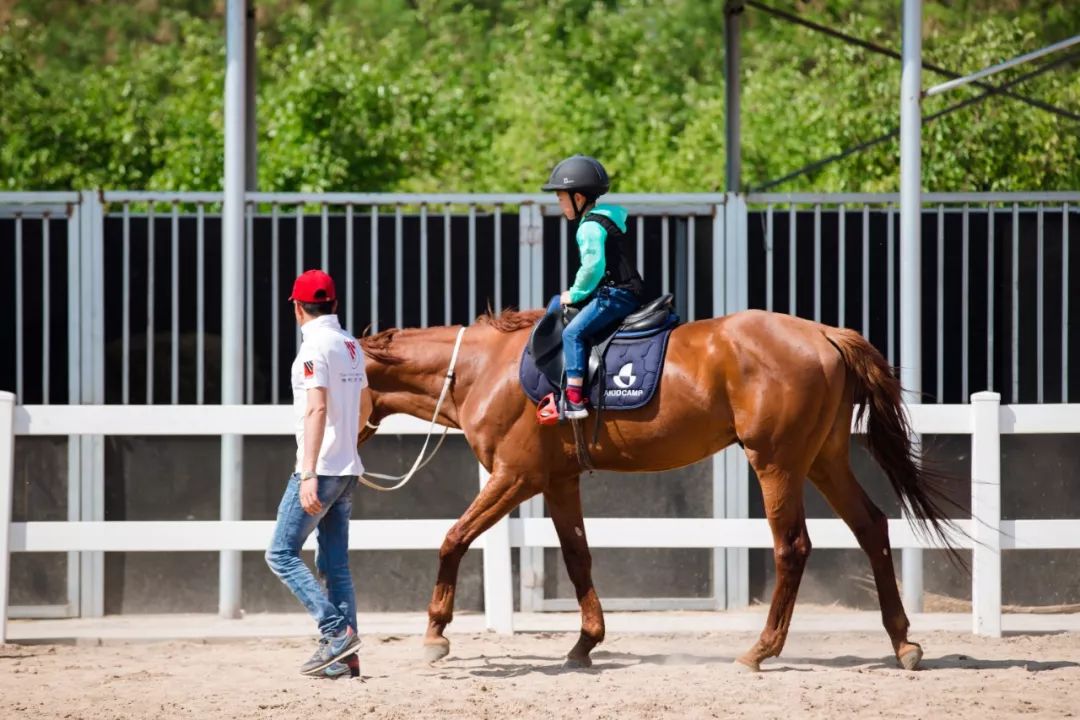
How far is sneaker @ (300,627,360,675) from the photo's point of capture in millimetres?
5957

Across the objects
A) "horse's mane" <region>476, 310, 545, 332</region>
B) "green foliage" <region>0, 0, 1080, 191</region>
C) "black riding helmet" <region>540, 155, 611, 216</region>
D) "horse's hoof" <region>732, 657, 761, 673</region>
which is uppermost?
"green foliage" <region>0, 0, 1080, 191</region>

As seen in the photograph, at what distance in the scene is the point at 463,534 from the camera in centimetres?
650

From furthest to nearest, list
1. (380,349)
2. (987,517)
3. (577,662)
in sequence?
(987,517) < (380,349) < (577,662)

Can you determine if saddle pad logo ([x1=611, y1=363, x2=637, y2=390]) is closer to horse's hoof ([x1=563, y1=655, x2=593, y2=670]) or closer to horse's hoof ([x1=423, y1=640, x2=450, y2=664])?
horse's hoof ([x1=563, y1=655, x2=593, y2=670])

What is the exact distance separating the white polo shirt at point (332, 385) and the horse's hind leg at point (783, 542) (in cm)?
187

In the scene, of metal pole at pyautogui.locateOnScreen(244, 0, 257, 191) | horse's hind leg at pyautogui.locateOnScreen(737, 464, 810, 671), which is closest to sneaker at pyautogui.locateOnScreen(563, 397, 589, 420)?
horse's hind leg at pyautogui.locateOnScreen(737, 464, 810, 671)

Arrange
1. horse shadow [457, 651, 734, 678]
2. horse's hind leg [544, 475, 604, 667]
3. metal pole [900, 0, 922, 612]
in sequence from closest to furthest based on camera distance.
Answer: horse shadow [457, 651, 734, 678]
horse's hind leg [544, 475, 604, 667]
metal pole [900, 0, 922, 612]

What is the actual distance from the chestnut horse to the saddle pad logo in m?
0.14

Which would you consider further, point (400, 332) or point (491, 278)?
point (491, 278)

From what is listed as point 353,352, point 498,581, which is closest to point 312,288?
point 353,352

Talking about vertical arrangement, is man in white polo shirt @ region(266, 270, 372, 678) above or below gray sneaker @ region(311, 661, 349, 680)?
above

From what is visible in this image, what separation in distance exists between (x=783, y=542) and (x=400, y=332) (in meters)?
2.08

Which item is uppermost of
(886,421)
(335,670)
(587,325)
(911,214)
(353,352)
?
(911,214)

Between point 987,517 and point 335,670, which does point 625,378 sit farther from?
point 987,517
